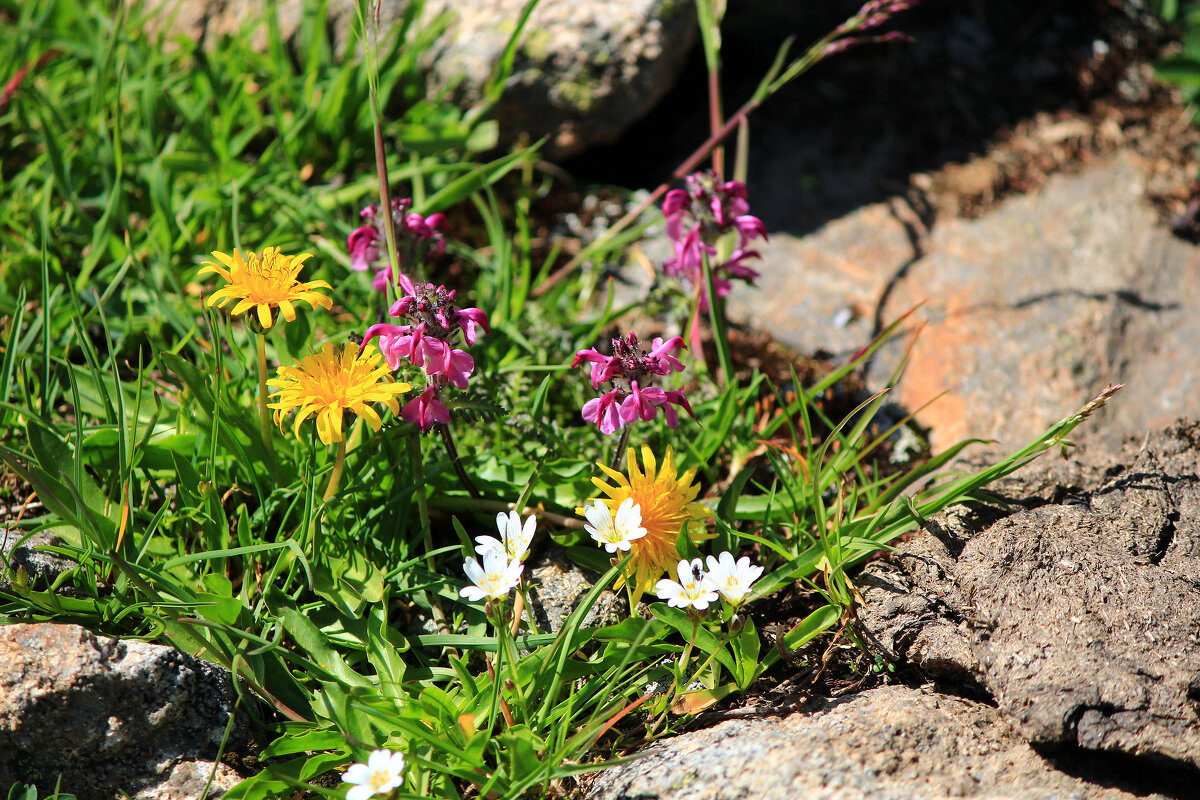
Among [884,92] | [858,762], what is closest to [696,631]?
[858,762]

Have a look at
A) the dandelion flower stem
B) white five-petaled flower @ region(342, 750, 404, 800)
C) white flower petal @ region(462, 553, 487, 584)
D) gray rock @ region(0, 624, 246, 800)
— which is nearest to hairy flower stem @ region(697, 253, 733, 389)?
white flower petal @ region(462, 553, 487, 584)

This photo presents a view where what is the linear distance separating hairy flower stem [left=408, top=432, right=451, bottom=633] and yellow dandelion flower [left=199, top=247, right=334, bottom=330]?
43 centimetres

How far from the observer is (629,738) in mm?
2096

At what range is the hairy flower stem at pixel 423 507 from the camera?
7.06 feet

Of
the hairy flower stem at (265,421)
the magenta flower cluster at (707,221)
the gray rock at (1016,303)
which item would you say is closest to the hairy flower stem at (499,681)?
the hairy flower stem at (265,421)

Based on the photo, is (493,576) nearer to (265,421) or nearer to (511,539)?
(511,539)

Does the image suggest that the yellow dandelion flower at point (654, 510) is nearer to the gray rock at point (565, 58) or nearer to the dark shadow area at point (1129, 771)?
the dark shadow area at point (1129, 771)

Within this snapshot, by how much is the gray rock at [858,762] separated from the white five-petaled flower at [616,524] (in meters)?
0.48

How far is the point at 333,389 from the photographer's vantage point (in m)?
1.96

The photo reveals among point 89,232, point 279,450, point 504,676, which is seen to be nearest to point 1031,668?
point 504,676

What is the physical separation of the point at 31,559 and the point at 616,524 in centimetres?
154

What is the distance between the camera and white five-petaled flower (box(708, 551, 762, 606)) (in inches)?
75.7

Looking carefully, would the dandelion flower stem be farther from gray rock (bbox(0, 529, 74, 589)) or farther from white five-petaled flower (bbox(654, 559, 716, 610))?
white five-petaled flower (bbox(654, 559, 716, 610))

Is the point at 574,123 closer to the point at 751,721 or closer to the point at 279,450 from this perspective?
the point at 279,450
